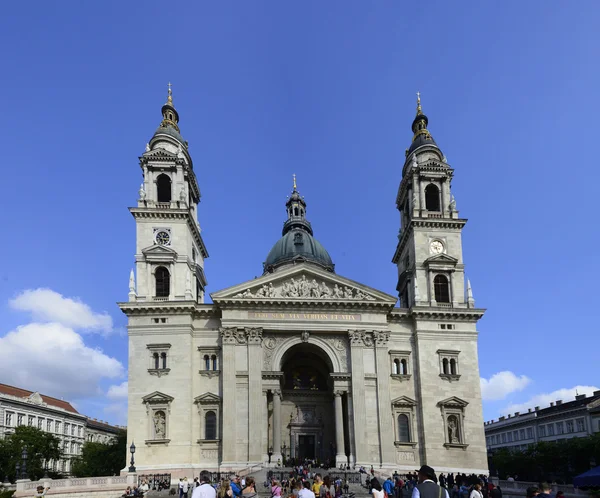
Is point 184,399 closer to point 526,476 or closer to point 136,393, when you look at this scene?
point 136,393

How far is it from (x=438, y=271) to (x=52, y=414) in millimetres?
68653

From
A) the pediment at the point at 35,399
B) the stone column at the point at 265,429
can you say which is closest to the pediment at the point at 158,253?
the stone column at the point at 265,429

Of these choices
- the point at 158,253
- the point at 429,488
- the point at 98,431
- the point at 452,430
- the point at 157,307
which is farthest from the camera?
the point at 98,431

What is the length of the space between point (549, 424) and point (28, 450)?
235 ft

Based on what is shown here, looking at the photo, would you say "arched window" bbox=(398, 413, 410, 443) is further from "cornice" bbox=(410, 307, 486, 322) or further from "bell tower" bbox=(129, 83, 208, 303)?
"bell tower" bbox=(129, 83, 208, 303)

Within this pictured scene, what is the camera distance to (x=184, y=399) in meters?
48.6

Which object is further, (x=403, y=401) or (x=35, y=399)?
(x=35, y=399)

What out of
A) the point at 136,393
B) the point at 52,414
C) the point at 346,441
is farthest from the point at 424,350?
the point at 52,414

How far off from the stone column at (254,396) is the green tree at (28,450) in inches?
1127

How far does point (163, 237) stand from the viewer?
54.1 meters

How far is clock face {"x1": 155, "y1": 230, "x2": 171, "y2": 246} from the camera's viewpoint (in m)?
53.9

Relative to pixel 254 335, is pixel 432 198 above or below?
above

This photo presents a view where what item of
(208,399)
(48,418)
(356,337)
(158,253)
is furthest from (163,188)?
(48,418)

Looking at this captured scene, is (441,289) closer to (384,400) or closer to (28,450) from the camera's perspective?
(384,400)
